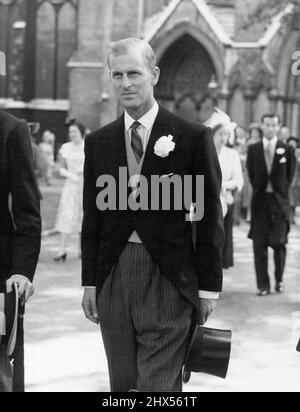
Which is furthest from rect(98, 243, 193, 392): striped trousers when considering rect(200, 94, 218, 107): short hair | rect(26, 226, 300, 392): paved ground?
rect(200, 94, 218, 107): short hair

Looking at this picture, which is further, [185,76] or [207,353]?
[185,76]

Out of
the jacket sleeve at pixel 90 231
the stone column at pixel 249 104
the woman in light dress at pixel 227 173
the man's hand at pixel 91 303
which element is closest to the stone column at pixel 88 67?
the stone column at pixel 249 104

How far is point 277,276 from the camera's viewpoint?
1100cm

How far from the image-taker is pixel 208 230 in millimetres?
4410

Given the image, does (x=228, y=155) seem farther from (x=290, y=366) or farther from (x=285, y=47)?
(x=285, y=47)

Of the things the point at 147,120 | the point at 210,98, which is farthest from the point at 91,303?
the point at 210,98

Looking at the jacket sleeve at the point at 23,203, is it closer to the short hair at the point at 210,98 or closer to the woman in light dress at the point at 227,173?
the woman in light dress at the point at 227,173

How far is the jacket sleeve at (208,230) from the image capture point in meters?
4.38

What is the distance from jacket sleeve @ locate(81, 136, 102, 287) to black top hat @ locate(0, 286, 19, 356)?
45 cm

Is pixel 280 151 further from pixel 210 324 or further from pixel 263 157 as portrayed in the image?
pixel 210 324

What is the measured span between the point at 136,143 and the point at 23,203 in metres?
0.63

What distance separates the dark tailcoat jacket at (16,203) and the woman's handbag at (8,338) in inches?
4.0

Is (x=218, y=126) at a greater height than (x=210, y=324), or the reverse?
(x=218, y=126)

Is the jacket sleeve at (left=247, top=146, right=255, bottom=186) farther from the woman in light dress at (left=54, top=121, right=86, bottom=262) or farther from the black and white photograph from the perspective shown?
the woman in light dress at (left=54, top=121, right=86, bottom=262)
